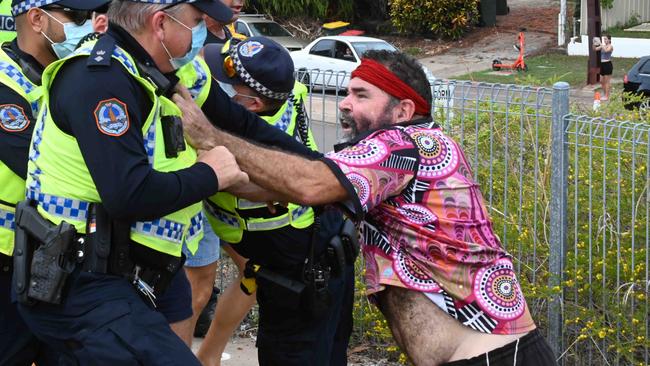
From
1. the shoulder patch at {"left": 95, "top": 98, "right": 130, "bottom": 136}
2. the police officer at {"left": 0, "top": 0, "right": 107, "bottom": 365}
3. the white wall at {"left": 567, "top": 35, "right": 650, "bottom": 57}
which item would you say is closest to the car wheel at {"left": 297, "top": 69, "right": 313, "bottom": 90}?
the police officer at {"left": 0, "top": 0, "right": 107, "bottom": 365}

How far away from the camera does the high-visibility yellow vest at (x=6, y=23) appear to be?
492cm

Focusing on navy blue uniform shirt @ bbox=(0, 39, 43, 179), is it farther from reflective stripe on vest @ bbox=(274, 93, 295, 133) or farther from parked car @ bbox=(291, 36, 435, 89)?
parked car @ bbox=(291, 36, 435, 89)

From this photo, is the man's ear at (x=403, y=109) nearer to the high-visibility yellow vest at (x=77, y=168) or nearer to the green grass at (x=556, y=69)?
the high-visibility yellow vest at (x=77, y=168)

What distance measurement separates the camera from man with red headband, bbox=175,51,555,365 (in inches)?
142

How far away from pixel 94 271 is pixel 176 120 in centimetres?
53

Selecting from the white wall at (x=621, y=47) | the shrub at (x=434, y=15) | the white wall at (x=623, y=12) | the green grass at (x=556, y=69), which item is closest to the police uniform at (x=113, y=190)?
the green grass at (x=556, y=69)

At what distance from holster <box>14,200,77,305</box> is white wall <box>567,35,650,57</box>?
2682cm

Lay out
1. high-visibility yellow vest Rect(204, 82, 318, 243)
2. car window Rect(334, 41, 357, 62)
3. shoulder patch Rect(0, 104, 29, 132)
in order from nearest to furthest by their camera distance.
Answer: shoulder patch Rect(0, 104, 29, 132) < high-visibility yellow vest Rect(204, 82, 318, 243) < car window Rect(334, 41, 357, 62)

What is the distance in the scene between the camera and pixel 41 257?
346 cm

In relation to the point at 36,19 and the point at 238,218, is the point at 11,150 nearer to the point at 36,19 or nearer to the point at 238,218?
the point at 36,19

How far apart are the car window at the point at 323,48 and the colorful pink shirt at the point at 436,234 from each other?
779 inches

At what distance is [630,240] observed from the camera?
5559mm

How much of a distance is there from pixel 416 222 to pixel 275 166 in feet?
1.66

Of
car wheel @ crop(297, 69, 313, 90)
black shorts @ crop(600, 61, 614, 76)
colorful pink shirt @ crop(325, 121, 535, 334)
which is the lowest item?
black shorts @ crop(600, 61, 614, 76)
